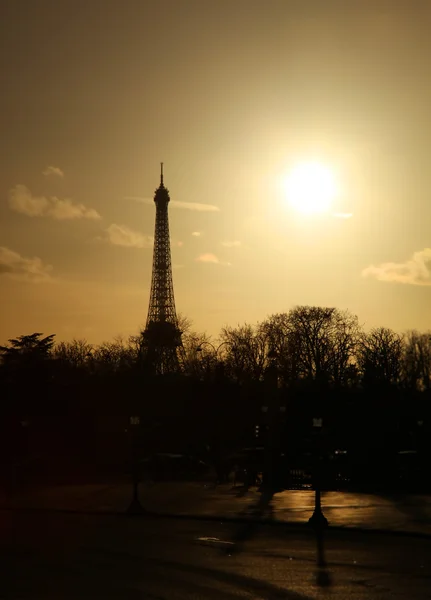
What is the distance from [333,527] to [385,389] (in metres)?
39.0

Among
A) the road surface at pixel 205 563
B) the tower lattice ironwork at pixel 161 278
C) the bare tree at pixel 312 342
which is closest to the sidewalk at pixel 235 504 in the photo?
the road surface at pixel 205 563

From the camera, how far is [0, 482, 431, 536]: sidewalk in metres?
28.1

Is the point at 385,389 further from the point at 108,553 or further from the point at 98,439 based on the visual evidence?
the point at 108,553

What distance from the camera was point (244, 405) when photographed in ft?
230

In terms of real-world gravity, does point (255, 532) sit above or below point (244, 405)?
below

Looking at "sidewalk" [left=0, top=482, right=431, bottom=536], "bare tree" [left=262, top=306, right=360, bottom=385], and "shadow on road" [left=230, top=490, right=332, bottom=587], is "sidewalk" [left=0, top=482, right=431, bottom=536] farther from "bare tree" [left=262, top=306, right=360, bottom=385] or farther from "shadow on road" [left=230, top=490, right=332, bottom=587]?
"bare tree" [left=262, top=306, right=360, bottom=385]

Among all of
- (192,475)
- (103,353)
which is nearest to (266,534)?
(192,475)

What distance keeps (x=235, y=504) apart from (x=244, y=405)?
3500 cm

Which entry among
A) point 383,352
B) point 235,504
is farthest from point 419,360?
A: point 235,504

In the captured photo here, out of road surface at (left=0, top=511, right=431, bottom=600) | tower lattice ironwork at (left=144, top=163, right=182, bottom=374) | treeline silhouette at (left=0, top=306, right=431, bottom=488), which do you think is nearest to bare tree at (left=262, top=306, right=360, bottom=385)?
treeline silhouette at (left=0, top=306, right=431, bottom=488)

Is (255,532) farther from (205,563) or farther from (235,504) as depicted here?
(235,504)

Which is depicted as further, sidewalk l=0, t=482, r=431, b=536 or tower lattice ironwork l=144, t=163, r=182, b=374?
tower lattice ironwork l=144, t=163, r=182, b=374

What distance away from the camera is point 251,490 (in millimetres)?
43500

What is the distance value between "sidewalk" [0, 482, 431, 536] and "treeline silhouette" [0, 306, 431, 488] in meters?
3.89
